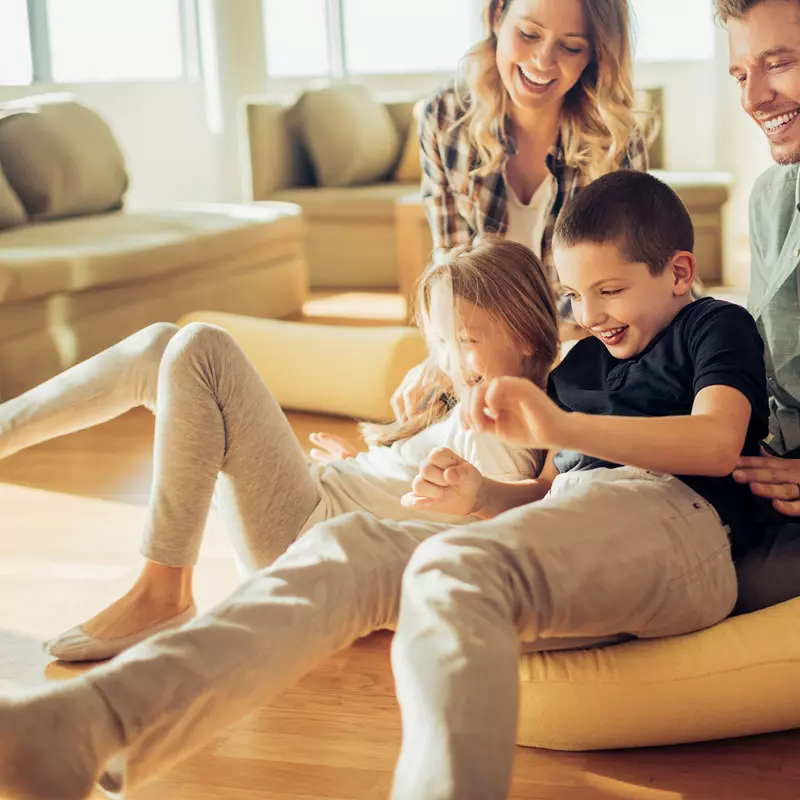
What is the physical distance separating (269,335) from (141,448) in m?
0.53

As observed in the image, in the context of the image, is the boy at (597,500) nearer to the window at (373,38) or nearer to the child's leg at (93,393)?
the child's leg at (93,393)

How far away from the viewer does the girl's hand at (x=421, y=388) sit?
6.09 feet

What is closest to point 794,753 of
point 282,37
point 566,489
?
point 566,489

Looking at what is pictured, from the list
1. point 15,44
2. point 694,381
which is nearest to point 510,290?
point 694,381

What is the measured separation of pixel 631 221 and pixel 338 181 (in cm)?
414

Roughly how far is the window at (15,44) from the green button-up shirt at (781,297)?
15.0ft

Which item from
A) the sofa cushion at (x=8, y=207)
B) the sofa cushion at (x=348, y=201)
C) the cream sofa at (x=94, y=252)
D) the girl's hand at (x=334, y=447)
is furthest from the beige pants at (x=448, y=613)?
the sofa cushion at (x=348, y=201)

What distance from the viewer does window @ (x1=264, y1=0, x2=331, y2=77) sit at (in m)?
7.14

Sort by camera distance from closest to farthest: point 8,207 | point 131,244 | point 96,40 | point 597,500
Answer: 1. point 597,500
2. point 131,244
3. point 8,207
4. point 96,40

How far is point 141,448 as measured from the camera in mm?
3043

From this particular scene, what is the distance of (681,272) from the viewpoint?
1472 millimetres

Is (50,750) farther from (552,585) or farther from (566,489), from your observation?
(566,489)

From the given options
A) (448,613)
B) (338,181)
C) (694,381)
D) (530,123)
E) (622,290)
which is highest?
(530,123)

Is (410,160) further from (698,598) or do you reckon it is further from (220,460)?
(698,598)
